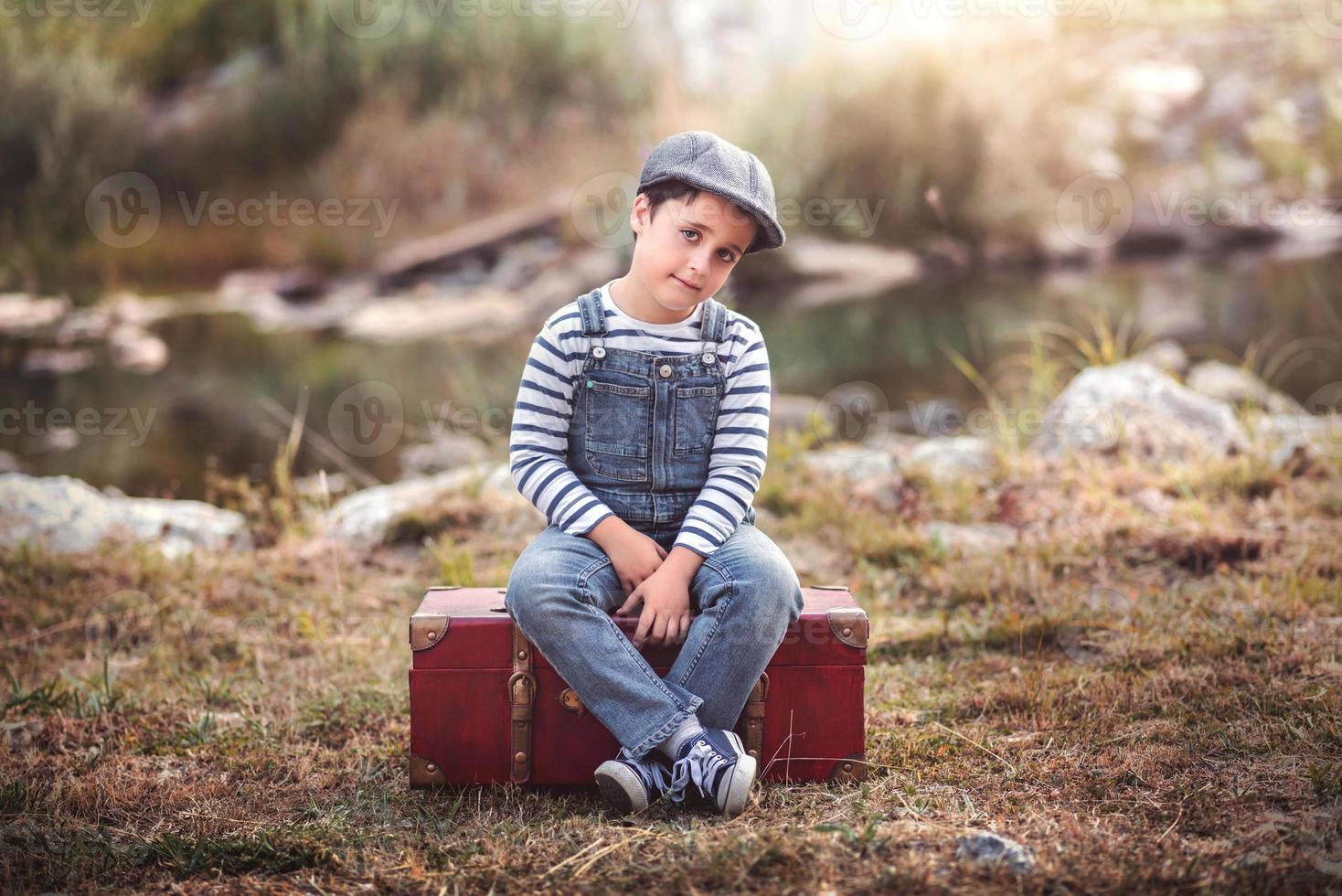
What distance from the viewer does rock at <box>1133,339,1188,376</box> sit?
4.48 metres

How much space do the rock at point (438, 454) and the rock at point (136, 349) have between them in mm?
2444

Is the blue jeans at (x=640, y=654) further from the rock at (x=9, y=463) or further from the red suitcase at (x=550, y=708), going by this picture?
the rock at (x=9, y=463)

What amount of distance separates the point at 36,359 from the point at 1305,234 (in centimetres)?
930

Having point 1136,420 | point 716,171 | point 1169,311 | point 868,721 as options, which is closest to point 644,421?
point 716,171

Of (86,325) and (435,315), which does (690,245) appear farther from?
(86,325)

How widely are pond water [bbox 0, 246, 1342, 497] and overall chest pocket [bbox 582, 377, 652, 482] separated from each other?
2.06m

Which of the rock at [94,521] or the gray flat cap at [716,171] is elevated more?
the gray flat cap at [716,171]

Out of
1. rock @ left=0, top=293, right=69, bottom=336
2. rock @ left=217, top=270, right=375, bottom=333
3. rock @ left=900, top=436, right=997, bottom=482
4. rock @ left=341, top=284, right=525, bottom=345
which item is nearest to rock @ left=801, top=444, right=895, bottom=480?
rock @ left=900, top=436, right=997, bottom=482

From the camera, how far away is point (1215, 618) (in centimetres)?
240

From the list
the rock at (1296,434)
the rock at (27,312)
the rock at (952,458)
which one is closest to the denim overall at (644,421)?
the rock at (952,458)

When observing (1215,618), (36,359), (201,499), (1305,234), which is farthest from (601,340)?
(1305,234)

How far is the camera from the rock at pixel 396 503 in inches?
129

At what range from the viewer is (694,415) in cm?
197

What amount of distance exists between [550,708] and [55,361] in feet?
19.4
